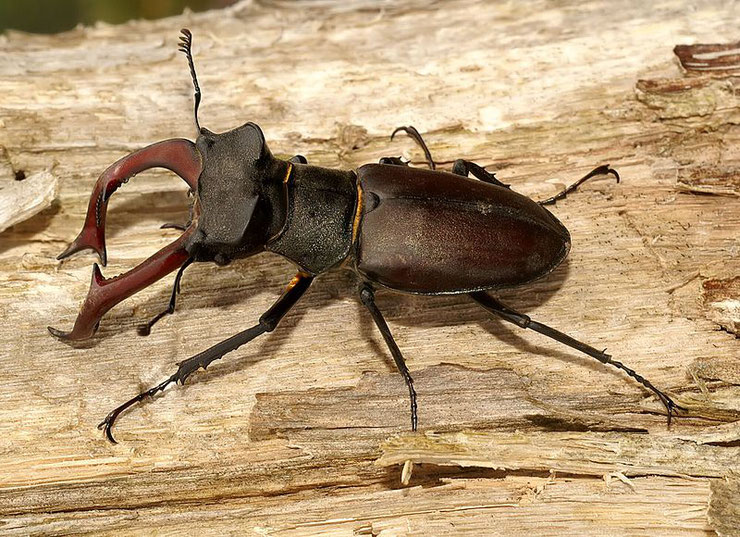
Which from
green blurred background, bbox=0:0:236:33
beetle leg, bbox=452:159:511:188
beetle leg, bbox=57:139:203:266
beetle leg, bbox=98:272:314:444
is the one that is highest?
green blurred background, bbox=0:0:236:33

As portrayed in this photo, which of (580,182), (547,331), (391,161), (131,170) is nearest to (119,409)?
(131,170)

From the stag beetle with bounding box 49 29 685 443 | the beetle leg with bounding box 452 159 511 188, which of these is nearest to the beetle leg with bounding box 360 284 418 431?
the stag beetle with bounding box 49 29 685 443

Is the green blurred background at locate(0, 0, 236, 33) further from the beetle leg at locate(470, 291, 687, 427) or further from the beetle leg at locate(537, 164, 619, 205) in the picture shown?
the beetle leg at locate(470, 291, 687, 427)

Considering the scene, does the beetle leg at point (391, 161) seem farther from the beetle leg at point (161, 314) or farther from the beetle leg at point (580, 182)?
the beetle leg at point (161, 314)

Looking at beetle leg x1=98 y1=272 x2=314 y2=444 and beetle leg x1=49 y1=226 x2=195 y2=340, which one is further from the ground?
beetle leg x1=49 y1=226 x2=195 y2=340

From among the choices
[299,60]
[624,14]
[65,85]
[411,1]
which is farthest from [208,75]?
[624,14]

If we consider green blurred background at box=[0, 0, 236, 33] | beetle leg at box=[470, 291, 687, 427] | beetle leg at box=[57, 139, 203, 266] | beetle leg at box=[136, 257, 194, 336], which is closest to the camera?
beetle leg at box=[57, 139, 203, 266]

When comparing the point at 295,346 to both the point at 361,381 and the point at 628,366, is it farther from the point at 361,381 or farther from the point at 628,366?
the point at 628,366
